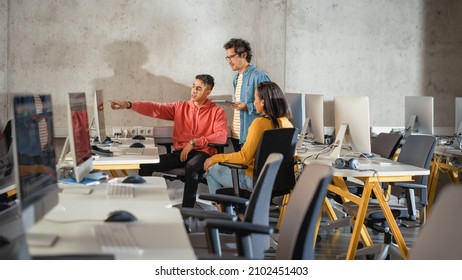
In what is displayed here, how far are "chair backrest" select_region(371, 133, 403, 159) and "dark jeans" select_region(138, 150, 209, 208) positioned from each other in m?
1.48

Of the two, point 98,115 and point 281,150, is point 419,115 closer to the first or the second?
point 281,150

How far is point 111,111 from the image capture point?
23.0 feet

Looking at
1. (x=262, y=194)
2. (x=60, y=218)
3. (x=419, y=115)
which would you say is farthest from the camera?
(x=419, y=115)

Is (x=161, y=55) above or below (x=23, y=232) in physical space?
above

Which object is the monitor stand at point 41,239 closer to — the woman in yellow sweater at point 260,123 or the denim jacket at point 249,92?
the woman in yellow sweater at point 260,123

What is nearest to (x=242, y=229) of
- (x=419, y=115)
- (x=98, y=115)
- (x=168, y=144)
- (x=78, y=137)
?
(x=78, y=137)

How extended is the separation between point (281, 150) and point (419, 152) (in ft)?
3.21

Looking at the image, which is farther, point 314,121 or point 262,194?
point 314,121

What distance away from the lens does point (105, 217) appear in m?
2.57

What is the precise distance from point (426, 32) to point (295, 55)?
1.47 m

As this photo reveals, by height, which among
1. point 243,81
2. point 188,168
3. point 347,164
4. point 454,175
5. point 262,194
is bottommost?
point 454,175

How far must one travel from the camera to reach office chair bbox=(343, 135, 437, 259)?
436 centimetres
